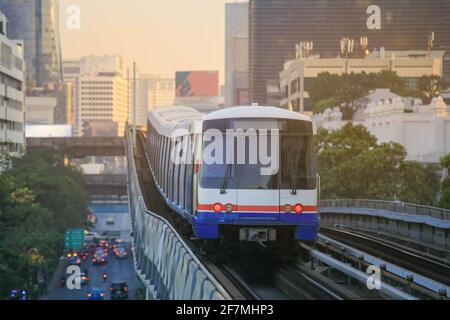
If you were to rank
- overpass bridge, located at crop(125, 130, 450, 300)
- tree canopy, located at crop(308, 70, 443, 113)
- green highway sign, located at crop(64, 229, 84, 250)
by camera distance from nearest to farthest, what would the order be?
overpass bridge, located at crop(125, 130, 450, 300), green highway sign, located at crop(64, 229, 84, 250), tree canopy, located at crop(308, 70, 443, 113)

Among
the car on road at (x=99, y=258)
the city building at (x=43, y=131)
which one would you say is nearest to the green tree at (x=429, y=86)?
the car on road at (x=99, y=258)

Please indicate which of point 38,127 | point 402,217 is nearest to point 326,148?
point 402,217

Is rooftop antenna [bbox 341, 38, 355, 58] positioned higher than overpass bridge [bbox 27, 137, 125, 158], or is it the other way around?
rooftop antenna [bbox 341, 38, 355, 58]

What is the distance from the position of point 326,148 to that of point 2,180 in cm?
2112

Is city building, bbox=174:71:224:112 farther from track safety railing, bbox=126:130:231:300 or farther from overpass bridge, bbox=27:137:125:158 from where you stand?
track safety railing, bbox=126:130:231:300

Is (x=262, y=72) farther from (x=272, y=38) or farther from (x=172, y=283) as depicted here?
(x=172, y=283)

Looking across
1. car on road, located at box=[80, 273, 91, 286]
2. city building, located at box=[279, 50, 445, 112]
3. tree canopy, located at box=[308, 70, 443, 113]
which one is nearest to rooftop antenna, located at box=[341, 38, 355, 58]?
city building, located at box=[279, 50, 445, 112]

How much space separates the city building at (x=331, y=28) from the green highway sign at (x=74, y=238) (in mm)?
76640

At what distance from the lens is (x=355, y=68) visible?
126 meters

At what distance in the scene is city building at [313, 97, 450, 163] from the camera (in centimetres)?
6006

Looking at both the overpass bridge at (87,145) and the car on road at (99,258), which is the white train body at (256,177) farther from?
the overpass bridge at (87,145)

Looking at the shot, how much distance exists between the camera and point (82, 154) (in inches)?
4353

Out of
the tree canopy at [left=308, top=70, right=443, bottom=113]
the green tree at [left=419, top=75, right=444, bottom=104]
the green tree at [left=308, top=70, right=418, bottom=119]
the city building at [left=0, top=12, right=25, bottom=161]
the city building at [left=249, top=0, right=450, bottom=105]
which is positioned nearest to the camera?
the city building at [left=0, top=12, right=25, bottom=161]

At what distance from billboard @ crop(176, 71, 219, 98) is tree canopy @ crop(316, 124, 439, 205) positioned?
378ft
